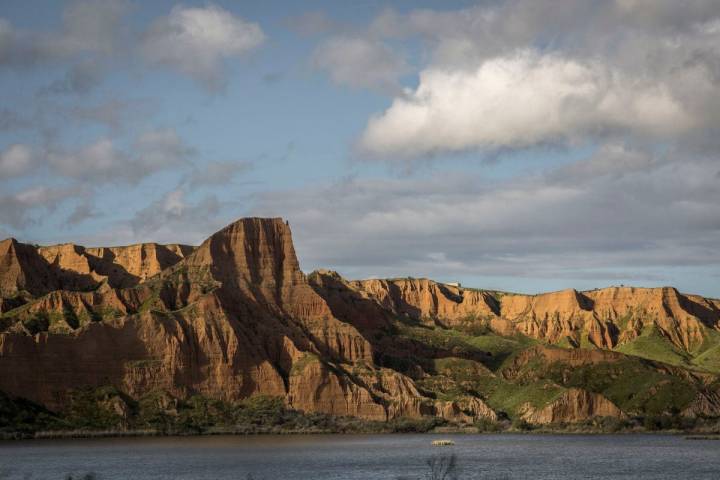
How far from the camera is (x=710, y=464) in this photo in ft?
447

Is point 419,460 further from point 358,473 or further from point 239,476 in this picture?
point 239,476

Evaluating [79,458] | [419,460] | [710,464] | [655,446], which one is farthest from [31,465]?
[655,446]

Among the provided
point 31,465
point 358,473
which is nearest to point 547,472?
point 358,473

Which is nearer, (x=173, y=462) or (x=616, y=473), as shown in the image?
(x=616, y=473)

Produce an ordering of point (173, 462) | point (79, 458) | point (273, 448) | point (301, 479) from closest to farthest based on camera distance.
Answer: point (301, 479)
point (173, 462)
point (79, 458)
point (273, 448)

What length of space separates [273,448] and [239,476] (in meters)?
61.2

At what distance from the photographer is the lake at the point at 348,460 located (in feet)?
407

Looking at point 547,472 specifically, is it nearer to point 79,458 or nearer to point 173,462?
point 173,462

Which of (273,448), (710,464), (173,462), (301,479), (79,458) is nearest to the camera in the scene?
(301,479)

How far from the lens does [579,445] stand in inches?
7470

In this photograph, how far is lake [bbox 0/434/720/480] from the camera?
124 metres

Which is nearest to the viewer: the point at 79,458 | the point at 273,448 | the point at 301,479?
the point at 301,479

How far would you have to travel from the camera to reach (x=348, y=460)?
151 metres

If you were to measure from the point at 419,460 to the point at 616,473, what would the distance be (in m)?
30.1
